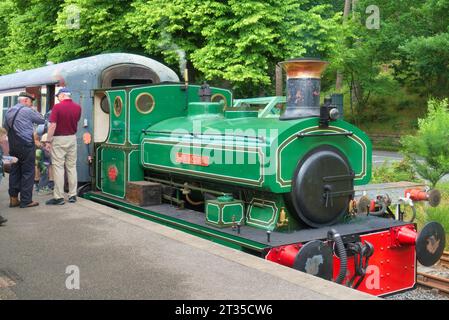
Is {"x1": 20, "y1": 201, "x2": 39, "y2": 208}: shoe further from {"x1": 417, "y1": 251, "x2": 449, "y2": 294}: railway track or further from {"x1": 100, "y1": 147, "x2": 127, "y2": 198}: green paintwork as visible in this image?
{"x1": 417, "y1": 251, "x2": 449, "y2": 294}: railway track

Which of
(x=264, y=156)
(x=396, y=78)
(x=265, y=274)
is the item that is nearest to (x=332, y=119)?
(x=264, y=156)

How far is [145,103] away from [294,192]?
2920mm

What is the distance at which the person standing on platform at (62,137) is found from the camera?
7.39 meters

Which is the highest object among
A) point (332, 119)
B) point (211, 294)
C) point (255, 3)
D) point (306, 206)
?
point (255, 3)

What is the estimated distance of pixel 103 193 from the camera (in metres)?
8.17

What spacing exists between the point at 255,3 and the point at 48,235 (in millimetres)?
12176

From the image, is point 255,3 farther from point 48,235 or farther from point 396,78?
point 396,78

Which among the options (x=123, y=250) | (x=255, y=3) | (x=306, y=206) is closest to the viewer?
(x=123, y=250)

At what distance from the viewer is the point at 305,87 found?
5.79 metres

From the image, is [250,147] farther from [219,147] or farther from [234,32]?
[234,32]

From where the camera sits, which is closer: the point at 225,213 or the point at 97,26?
the point at 225,213

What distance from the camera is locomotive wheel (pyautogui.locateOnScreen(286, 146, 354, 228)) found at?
554 cm

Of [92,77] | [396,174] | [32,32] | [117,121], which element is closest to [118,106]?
[117,121]

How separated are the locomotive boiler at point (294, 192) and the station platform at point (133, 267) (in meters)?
0.55
